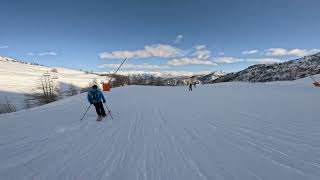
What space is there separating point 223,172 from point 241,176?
1.14ft

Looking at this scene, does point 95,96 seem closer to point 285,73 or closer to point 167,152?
point 167,152

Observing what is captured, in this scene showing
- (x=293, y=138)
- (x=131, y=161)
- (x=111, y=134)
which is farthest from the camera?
(x=111, y=134)

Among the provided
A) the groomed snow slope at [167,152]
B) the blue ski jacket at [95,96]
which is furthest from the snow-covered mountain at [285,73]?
the blue ski jacket at [95,96]

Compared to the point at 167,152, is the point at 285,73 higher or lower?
higher

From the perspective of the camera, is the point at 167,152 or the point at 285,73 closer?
the point at 167,152

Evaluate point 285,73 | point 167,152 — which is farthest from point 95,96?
point 285,73

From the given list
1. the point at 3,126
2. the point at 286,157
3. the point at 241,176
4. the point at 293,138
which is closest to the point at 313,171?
the point at 286,157

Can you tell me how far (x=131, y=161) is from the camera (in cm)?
516

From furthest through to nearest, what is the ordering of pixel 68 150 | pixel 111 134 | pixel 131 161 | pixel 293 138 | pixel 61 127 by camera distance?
pixel 61 127, pixel 111 134, pixel 293 138, pixel 68 150, pixel 131 161

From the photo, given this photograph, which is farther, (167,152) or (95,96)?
(95,96)

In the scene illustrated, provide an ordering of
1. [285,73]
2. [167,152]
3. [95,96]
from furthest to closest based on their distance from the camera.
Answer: [285,73], [95,96], [167,152]

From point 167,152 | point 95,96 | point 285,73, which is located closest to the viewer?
point 167,152

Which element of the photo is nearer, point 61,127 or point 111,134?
point 111,134

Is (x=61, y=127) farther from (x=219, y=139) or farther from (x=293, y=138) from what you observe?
(x=293, y=138)
